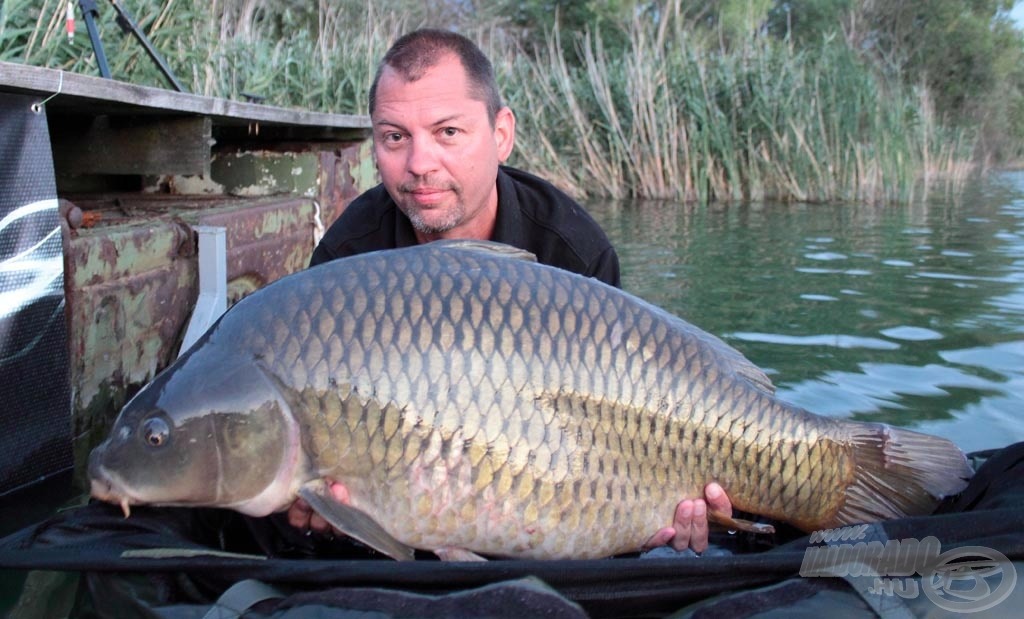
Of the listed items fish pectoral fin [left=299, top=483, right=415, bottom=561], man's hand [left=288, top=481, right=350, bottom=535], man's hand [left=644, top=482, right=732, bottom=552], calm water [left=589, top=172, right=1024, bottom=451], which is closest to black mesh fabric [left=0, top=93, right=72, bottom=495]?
man's hand [left=288, top=481, right=350, bottom=535]

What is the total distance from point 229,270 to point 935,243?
19.8 feet

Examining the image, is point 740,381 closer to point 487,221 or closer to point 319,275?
point 319,275

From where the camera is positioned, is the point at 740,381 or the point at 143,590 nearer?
the point at 143,590

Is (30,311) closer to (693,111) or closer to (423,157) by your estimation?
(423,157)

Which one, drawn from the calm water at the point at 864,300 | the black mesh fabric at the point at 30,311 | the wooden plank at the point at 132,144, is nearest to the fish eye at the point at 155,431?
the black mesh fabric at the point at 30,311

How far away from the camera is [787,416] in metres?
1.67

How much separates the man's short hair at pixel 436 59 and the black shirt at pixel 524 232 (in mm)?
246

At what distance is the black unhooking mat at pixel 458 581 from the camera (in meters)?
Result: 1.24

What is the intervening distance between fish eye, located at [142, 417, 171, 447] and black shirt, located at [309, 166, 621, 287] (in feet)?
3.04

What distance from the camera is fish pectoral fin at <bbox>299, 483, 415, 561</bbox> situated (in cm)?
145

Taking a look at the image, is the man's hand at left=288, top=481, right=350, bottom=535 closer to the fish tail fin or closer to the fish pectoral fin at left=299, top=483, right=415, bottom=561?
the fish pectoral fin at left=299, top=483, right=415, bottom=561

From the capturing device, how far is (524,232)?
2.37 meters

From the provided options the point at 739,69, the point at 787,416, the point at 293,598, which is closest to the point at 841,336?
the point at 787,416

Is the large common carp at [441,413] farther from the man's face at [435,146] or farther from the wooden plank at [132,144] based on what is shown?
the wooden plank at [132,144]
